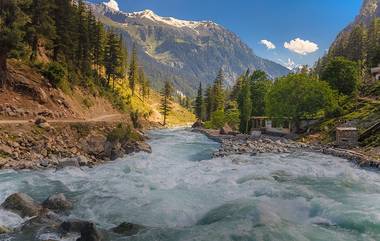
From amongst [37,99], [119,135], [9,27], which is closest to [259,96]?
[119,135]

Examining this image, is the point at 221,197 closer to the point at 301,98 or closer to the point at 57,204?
the point at 57,204

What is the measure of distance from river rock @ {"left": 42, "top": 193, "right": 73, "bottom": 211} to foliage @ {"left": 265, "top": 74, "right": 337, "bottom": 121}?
5388cm

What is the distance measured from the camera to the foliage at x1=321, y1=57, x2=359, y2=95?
84125 mm

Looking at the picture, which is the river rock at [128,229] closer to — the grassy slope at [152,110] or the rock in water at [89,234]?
the rock in water at [89,234]

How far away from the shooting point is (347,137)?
154 feet

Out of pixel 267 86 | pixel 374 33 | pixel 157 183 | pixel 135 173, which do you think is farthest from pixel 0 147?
pixel 374 33

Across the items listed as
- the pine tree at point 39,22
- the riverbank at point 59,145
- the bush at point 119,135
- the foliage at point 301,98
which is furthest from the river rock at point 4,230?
the foliage at point 301,98

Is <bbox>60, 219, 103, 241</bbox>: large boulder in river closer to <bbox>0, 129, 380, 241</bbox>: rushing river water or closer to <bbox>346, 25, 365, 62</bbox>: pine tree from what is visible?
<bbox>0, 129, 380, 241</bbox>: rushing river water

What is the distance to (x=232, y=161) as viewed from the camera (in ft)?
123

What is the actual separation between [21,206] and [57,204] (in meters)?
1.92

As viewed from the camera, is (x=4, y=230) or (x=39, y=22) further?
(x=39, y=22)

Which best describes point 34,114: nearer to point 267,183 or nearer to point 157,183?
point 157,183

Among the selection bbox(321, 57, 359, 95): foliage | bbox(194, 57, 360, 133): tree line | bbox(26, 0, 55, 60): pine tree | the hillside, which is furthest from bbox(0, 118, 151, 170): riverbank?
bbox(321, 57, 359, 95): foliage

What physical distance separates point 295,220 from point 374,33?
13451 centimetres
